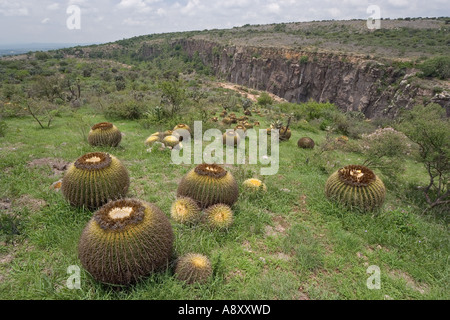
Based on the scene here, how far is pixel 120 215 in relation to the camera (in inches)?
130

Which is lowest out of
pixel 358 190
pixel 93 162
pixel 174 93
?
pixel 358 190

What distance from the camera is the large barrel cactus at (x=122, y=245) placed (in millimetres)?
3086

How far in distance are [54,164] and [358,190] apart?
27.3 ft

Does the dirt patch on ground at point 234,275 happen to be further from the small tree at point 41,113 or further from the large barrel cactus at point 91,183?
the small tree at point 41,113

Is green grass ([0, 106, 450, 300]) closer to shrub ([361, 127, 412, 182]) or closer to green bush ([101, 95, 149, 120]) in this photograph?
shrub ([361, 127, 412, 182])

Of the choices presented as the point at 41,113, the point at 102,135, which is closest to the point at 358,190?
the point at 102,135

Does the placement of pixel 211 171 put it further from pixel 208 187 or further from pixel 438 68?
pixel 438 68

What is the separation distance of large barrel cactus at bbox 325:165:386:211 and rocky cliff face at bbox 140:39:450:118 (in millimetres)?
24137

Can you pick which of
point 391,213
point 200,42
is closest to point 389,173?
point 391,213

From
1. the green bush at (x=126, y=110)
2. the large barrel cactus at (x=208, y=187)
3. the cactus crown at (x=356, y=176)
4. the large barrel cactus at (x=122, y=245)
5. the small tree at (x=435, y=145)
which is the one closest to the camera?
the large barrel cactus at (x=122, y=245)

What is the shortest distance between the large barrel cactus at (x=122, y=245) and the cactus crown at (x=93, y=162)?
1788 millimetres

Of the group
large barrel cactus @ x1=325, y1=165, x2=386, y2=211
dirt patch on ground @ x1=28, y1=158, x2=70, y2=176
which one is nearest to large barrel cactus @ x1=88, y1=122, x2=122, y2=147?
dirt patch on ground @ x1=28, y1=158, x2=70, y2=176

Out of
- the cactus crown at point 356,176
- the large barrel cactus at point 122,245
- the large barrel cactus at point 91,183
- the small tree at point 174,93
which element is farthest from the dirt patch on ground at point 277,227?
the small tree at point 174,93
